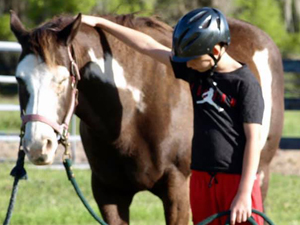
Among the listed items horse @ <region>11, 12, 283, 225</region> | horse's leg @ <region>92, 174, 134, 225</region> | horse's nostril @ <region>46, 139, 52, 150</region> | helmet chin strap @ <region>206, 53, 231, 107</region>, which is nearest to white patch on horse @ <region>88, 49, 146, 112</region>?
horse @ <region>11, 12, 283, 225</region>

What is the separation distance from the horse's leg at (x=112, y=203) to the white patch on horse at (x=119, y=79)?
1.78 ft

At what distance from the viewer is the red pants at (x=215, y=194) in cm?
384

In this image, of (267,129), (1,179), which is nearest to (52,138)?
(267,129)

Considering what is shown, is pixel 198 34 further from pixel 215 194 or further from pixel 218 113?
pixel 215 194

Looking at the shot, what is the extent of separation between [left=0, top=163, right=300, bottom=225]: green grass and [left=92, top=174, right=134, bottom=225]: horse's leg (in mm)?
2039

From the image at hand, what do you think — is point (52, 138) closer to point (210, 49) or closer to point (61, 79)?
point (61, 79)

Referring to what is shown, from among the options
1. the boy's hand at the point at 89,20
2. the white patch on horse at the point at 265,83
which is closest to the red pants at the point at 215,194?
the boy's hand at the point at 89,20

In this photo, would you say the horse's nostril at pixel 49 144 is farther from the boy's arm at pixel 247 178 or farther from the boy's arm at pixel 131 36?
the boy's arm at pixel 247 178

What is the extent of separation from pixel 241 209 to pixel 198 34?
829 millimetres

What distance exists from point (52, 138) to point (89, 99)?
2.02 feet

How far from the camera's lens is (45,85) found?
4012 millimetres

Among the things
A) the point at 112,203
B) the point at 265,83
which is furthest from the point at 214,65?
the point at 265,83

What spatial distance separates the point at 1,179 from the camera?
28.8 feet

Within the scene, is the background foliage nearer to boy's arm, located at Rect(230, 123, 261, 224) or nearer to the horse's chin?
the horse's chin
